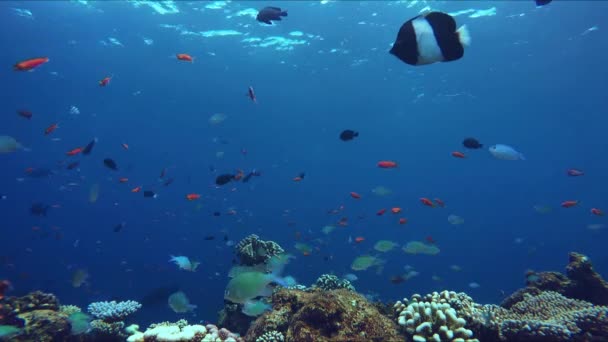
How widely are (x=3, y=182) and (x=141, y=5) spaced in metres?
51.5

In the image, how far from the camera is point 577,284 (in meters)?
8.48

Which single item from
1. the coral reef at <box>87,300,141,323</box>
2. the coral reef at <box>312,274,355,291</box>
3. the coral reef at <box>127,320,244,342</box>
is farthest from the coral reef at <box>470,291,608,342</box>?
the coral reef at <box>87,300,141,323</box>

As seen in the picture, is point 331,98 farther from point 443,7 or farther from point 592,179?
point 592,179

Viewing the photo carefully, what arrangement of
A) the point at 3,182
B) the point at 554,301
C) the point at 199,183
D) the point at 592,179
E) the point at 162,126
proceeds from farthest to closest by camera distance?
the point at 592,179, the point at 199,183, the point at 3,182, the point at 162,126, the point at 554,301

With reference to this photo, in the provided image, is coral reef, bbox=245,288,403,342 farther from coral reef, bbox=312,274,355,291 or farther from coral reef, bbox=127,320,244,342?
coral reef, bbox=312,274,355,291

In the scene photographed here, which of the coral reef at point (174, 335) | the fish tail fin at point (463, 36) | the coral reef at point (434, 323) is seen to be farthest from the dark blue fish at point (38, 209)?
the fish tail fin at point (463, 36)

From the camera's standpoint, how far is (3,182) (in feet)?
187

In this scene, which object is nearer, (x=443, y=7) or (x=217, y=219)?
(x=443, y=7)

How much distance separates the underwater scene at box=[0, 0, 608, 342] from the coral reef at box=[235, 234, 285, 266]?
0.23 feet

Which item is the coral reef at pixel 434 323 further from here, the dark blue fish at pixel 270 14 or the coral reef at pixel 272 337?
the dark blue fish at pixel 270 14

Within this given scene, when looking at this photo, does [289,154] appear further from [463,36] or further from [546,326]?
[463,36]

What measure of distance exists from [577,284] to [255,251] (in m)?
8.31

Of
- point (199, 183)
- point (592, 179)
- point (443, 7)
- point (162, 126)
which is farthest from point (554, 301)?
point (592, 179)

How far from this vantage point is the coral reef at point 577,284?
8219 millimetres
